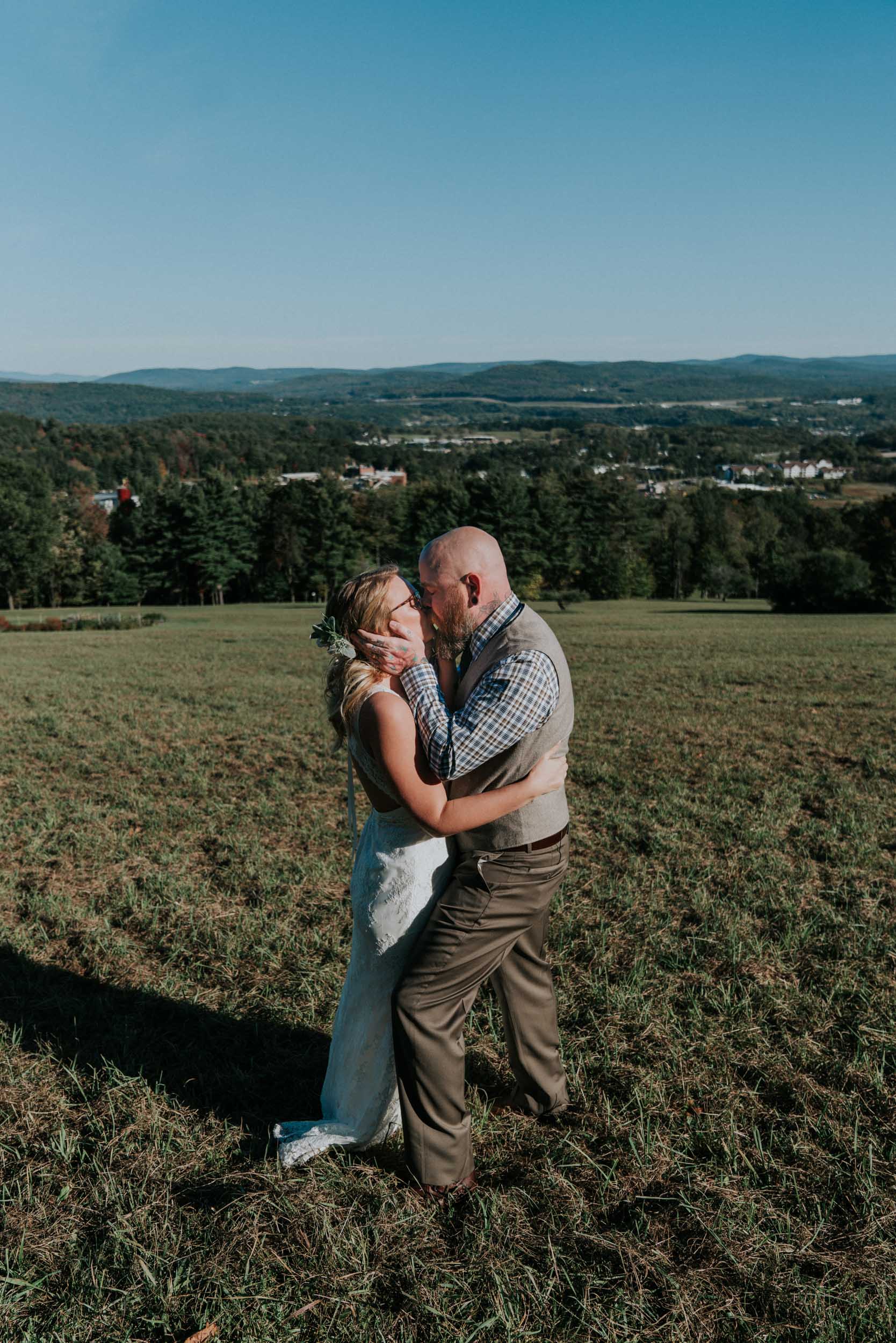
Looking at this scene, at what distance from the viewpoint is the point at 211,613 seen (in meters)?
44.3

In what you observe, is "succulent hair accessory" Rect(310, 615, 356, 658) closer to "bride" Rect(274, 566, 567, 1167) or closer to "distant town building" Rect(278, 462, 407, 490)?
"bride" Rect(274, 566, 567, 1167)

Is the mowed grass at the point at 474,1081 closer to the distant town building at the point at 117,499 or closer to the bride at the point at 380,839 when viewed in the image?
the bride at the point at 380,839

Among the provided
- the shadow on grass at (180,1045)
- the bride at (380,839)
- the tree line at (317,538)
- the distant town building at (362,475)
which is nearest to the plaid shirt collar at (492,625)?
the bride at (380,839)

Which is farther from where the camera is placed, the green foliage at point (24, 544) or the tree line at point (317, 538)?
the tree line at point (317, 538)

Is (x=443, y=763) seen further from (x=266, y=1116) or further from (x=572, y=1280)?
(x=266, y=1116)

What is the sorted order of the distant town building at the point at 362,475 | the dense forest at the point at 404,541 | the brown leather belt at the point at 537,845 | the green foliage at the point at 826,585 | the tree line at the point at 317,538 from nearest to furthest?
the brown leather belt at the point at 537,845 → the green foliage at the point at 826,585 → the dense forest at the point at 404,541 → the tree line at the point at 317,538 → the distant town building at the point at 362,475

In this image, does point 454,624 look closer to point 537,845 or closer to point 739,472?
point 537,845

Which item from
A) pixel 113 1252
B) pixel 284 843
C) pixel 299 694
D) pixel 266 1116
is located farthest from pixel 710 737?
pixel 113 1252

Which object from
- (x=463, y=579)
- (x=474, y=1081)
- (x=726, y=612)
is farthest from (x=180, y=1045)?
(x=726, y=612)

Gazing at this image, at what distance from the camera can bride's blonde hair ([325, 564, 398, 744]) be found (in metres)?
3.00

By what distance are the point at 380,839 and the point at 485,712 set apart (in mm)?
697

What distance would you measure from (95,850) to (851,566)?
42.8 m

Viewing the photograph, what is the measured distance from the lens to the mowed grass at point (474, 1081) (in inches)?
110

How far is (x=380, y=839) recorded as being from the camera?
3229 mm
